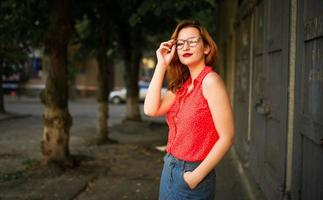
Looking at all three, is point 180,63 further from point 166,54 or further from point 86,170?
point 86,170

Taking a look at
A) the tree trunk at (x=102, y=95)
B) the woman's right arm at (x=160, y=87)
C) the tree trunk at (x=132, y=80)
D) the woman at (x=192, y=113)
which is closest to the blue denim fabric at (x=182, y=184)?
the woman at (x=192, y=113)

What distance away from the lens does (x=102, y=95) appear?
1408 centimetres

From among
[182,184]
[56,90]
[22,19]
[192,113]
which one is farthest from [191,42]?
[22,19]

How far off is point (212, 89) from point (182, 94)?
0.97ft

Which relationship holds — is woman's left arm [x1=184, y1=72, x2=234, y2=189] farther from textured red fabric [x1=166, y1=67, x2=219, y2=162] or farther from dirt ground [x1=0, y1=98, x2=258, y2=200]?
dirt ground [x1=0, y1=98, x2=258, y2=200]

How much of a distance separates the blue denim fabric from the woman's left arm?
7 centimetres

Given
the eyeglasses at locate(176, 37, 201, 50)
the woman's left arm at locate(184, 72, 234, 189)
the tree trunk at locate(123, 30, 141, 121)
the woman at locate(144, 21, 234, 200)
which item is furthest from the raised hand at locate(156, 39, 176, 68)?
the tree trunk at locate(123, 30, 141, 121)

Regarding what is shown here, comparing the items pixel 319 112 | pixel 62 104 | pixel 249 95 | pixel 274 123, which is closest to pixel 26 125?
pixel 62 104

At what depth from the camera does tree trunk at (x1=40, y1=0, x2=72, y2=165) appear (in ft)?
30.7

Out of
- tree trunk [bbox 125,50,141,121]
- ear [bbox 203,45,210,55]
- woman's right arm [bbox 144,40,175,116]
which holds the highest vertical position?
ear [bbox 203,45,210,55]

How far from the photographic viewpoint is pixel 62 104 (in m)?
9.47

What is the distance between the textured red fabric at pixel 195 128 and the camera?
2.92 metres

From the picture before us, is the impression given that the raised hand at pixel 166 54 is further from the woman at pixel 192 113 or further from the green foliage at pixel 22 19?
the green foliage at pixel 22 19

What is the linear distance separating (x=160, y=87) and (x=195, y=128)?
15.7 inches
